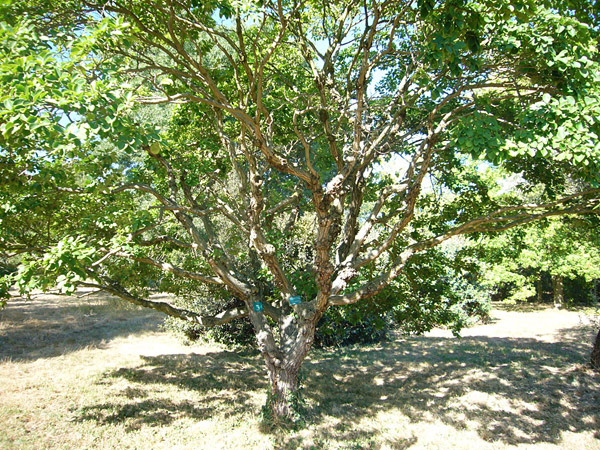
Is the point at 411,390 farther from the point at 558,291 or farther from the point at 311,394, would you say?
the point at 558,291

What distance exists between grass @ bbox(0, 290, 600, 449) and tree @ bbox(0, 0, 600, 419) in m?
1.27

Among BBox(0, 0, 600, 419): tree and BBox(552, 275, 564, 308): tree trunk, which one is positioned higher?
BBox(0, 0, 600, 419): tree

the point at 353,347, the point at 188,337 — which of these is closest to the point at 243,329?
the point at 188,337

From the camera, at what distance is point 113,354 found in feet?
30.1

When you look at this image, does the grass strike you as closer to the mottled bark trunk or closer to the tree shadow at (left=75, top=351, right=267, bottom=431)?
the tree shadow at (left=75, top=351, right=267, bottom=431)

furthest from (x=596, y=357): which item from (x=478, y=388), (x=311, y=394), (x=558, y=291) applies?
(x=558, y=291)

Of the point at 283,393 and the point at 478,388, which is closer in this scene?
the point at 283,393

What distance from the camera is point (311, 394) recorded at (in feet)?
22.9

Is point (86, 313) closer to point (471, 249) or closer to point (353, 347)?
point (353, 347)

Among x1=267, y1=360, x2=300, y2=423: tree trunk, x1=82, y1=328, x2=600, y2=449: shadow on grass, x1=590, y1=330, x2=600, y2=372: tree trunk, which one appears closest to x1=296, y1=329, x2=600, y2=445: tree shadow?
x1=82, y1=328, x2=600, y2=449: shadow on grass

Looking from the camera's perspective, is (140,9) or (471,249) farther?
(471,249)

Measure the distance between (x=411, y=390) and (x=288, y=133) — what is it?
228 inches

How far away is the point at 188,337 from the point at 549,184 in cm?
1024

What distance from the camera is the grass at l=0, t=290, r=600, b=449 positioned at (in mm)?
5008
